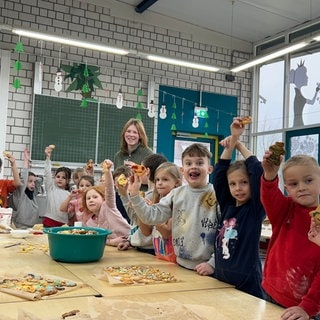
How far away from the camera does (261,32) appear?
7.95m

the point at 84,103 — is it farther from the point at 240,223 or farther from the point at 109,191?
the point at 240,223

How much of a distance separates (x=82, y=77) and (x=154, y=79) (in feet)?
4.24

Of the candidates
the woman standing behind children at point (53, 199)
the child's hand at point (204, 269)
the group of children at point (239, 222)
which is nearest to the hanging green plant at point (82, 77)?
the woman standing behind children at point (53, 199)

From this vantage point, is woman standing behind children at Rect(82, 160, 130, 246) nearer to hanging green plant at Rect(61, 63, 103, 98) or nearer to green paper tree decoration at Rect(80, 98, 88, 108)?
green paper tree decoration at Rect(80, 98, 88, 108)

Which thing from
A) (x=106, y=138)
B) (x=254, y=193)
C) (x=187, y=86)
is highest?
(x=187, y=86)

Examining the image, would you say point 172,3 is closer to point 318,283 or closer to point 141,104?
point 141,104

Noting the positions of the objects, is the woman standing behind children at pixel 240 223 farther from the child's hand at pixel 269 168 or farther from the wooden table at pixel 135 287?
the child's hand at pixel 269 168

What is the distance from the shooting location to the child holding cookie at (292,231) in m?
1.52

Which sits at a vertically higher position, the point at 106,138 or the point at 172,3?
the point at 172,3

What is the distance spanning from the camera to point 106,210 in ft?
9.37

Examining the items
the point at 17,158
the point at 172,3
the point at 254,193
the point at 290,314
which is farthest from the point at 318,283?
the point at 172,3

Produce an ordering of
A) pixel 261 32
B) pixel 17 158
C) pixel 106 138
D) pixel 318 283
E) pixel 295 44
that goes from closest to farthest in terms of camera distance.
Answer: pixel 318 283
pixel 295 44
pixel 17 158
pixel 106 138
pixel 261 32

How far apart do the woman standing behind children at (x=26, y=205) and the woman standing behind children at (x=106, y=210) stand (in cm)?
221

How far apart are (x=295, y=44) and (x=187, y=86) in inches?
105
